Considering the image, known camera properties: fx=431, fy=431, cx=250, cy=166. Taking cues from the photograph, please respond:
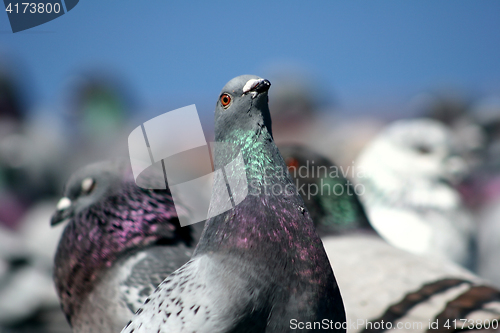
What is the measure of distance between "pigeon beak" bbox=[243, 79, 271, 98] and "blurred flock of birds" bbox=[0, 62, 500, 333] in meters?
0.09

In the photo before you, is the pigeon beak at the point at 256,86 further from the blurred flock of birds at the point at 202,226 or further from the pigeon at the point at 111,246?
the pigeon at the point at 111,246

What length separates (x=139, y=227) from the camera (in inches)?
64.9

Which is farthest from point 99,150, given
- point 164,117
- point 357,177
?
point 164,117

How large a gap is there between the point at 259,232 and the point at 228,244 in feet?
0.25

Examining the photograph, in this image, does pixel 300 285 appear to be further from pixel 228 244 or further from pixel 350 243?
pixel 350 243

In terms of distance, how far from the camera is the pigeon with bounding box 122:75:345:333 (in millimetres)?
902

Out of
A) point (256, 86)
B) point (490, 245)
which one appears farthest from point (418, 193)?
point (256, 86)

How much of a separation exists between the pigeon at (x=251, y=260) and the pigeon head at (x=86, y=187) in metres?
0.79

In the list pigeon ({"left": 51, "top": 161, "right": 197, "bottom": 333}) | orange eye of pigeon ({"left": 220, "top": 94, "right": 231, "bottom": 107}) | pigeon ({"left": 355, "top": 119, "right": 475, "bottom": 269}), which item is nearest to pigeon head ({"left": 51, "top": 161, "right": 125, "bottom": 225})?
pigeon ({"left": 51, "top": 161, "right": 197, "bottom": 333})

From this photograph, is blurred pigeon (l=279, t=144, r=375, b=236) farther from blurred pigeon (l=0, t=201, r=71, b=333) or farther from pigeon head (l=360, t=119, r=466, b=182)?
Answer: blurred pigeon (l=0, t=201, r=71, b=333)

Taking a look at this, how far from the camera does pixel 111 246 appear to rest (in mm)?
1599

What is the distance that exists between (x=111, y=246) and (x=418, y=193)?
94.2 inches

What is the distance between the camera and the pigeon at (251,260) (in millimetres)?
902

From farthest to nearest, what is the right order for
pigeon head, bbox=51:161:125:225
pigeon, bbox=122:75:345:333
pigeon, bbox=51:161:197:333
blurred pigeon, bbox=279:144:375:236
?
blurred pigeon, bbox=279:144:375:236
pigeon head, bbox=51:161:125:225
pigeon, bbox=51:161:197:333
pigeon, bbox=122:75:345:333
